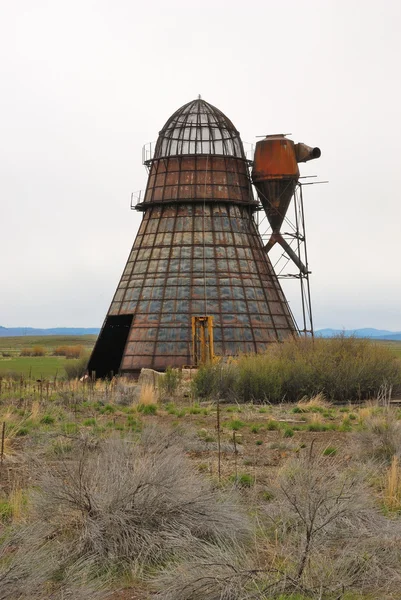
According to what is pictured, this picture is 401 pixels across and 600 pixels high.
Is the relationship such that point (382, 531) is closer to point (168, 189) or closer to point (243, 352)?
point (243, 352)

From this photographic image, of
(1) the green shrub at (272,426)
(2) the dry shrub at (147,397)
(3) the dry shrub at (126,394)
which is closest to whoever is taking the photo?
(1) the green shrub at (272,426)

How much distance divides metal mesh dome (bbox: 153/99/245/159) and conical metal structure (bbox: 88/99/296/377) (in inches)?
1.9

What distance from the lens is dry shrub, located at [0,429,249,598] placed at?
8.53 meters

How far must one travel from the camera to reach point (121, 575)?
8.44 m

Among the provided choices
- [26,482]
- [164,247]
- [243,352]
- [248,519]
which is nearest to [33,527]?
[248,519]

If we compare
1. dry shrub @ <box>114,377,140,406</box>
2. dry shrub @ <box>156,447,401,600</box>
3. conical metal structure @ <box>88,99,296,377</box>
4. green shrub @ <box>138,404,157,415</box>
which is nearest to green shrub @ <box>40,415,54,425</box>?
green shrub @ <box>138,404,157,415</box>

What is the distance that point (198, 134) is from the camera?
128ft

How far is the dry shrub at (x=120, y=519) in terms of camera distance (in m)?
8.53

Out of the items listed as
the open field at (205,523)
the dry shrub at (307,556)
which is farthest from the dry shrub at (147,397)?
the dry shrub at (307,556)

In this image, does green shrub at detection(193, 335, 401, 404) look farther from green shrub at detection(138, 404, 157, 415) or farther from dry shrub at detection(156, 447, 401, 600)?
dry shrub at detection(156, 447, 401, 600)

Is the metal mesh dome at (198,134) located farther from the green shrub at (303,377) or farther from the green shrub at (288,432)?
the green shrub at (288,432)

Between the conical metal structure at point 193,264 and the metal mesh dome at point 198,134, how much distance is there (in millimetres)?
47

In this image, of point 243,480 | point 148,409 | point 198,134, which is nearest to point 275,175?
point 198,134

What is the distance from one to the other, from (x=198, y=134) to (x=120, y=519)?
104 feet
